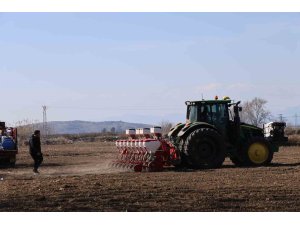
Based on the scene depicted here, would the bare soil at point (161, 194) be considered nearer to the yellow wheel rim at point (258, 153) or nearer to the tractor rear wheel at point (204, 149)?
the tractor rear wheel at point (204, 149)

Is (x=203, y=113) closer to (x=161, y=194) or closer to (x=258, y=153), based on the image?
(x=258, y=153)

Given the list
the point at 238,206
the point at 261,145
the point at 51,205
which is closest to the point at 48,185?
the point at 51,205

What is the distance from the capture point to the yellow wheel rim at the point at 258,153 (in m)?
21.7

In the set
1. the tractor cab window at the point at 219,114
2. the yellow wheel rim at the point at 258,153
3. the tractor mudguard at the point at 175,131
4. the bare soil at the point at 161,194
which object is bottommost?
the bare soil at the point at 161,194

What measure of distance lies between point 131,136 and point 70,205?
11325mm

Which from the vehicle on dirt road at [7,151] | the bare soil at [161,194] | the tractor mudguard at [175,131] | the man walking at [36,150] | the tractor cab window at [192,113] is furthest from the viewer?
the vehicle on dirt road at [7,151]

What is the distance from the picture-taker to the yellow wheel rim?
2168cm

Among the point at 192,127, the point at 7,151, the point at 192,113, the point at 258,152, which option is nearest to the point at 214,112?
the point at 192,113

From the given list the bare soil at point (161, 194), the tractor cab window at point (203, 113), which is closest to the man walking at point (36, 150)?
the bare soil at point (161, 194)

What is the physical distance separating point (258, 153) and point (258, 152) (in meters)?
0.03

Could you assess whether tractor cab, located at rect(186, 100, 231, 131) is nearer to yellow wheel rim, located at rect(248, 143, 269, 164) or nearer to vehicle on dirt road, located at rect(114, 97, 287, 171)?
vehicle on dirt road, located at rect(114, 97, 287, 171)

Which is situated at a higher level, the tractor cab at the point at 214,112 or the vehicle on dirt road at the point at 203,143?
the tractor cab at the point at 214,112

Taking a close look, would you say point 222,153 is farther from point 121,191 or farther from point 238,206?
point 238,206

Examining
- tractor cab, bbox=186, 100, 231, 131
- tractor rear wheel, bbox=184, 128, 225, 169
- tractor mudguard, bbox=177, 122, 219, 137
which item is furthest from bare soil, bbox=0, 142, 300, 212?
tractor cab, bbox=186, 100, 231, 131
